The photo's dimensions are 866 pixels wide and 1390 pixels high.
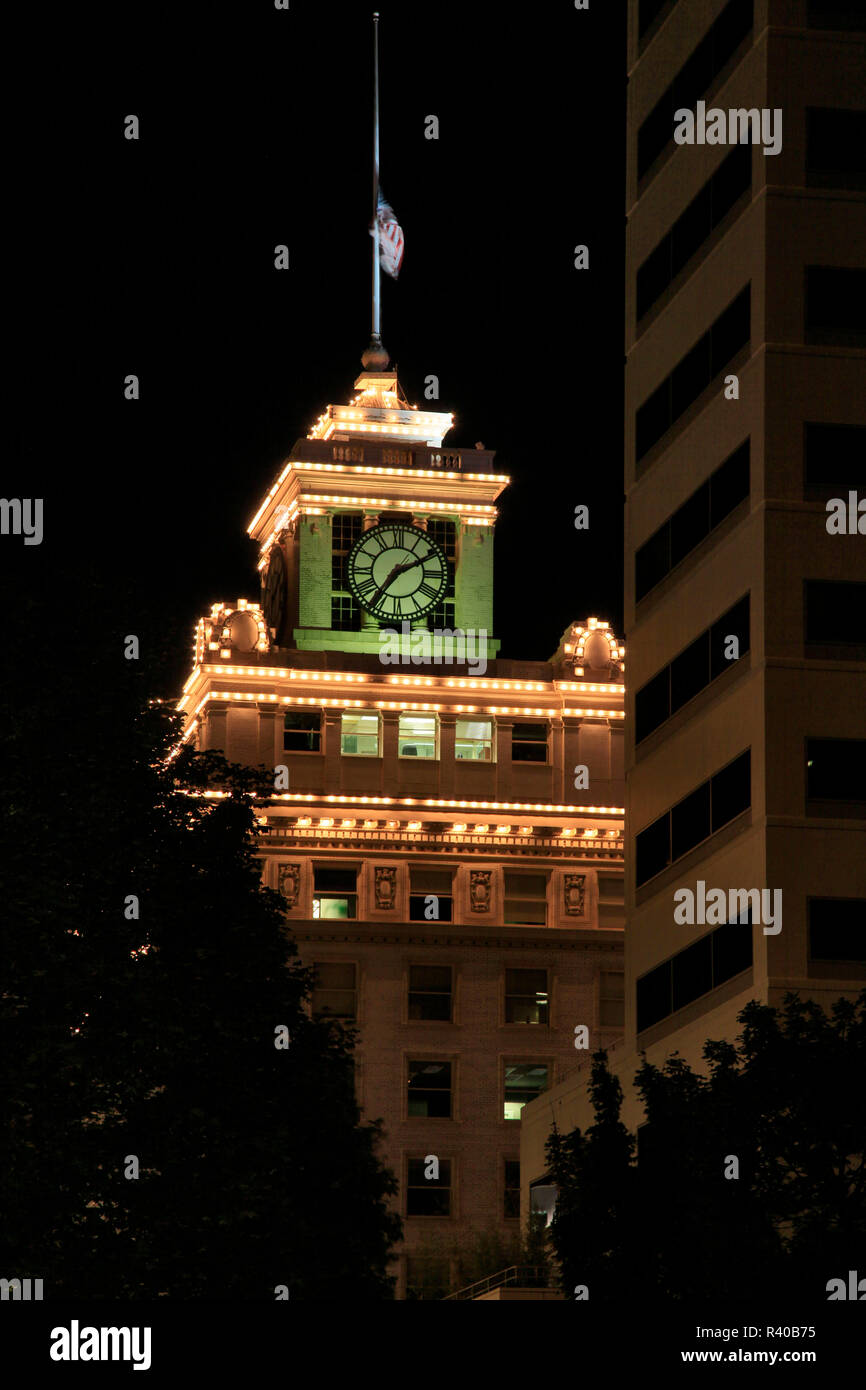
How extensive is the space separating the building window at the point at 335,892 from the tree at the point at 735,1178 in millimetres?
53881

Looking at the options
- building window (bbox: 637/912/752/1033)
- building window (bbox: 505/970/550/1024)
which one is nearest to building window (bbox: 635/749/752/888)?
building window (bbox: 637/912/752/1033)

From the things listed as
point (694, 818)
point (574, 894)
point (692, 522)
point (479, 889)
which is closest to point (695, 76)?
point (692, 522)

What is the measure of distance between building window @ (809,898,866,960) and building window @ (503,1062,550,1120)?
4427 cm

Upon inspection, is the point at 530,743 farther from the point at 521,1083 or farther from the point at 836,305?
the point at 836,305

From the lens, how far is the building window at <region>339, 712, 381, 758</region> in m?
109

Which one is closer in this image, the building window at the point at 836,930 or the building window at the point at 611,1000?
the building window at the point at 836,930

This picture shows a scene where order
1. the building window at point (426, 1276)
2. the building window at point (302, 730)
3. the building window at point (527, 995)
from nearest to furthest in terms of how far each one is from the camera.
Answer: the building window at point (426, 1276) < the building window at point (527, 995) < the building window at point (302, 730)

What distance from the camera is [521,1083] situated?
340 ft

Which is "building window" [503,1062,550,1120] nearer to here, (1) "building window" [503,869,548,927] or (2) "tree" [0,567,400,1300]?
(1) "building window" [503,869,548,927]

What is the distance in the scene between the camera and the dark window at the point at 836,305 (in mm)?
63656

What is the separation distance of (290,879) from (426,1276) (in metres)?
15.3

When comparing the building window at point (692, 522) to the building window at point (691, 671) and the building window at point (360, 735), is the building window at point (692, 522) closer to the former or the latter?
the building window at point (691, 671)
